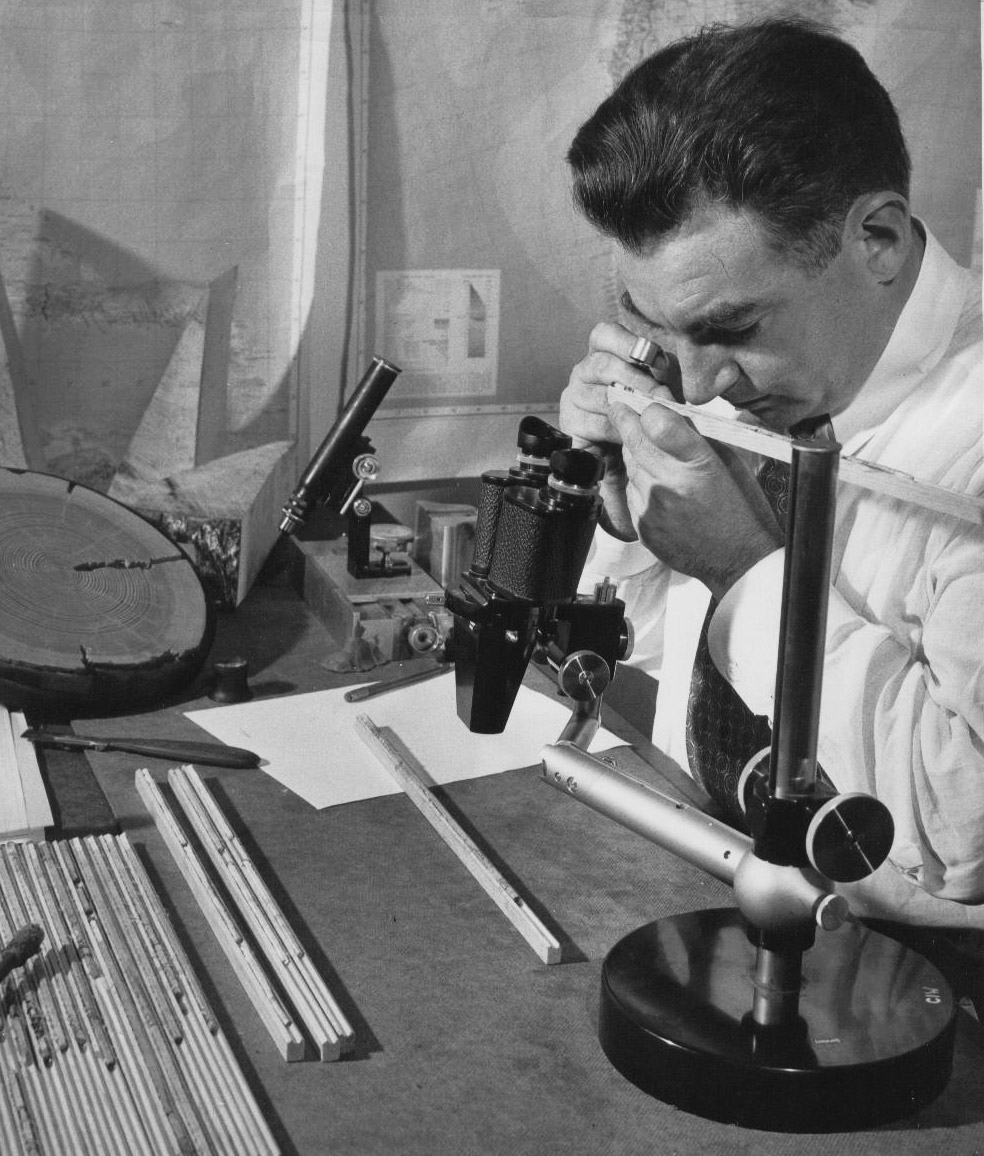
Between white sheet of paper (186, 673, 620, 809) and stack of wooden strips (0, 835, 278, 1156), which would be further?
white sheet of paper (186, 673, 620, 809)

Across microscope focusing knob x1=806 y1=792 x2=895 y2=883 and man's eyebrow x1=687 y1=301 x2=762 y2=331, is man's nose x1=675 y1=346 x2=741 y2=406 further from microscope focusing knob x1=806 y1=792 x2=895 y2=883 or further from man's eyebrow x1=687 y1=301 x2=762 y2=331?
microscope focusing knob x1=806 y1=792 x2=895 y2=883

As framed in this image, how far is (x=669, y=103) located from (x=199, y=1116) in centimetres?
99

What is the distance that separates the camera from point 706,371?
4.43 feet

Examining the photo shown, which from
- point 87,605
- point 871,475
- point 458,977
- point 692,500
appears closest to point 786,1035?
point 458,977

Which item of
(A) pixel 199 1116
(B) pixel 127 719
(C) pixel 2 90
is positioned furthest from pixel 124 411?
(A) pixel 199 1116

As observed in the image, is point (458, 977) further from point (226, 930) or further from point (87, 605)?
point (87, 605)

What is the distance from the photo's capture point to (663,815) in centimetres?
97

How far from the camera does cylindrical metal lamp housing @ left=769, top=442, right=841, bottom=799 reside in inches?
33.8

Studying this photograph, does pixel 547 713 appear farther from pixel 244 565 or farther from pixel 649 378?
pixel 244 565

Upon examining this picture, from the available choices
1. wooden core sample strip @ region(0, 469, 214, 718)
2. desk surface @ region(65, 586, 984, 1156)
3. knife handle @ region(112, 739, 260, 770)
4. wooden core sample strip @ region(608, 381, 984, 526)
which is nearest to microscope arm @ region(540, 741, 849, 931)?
desk surface @ region(65, 586, 984, 1156)

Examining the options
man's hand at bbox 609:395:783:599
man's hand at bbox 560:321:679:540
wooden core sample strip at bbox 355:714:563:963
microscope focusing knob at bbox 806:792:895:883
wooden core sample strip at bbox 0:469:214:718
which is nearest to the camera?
microscope focusing knob at bbox 806:792:895:883

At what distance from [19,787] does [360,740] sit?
41 cm

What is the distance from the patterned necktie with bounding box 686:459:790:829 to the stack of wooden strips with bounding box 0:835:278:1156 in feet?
2.46

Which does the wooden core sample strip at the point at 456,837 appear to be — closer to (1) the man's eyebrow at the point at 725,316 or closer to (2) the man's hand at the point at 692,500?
(2) the man's hand at the point at 692,500
